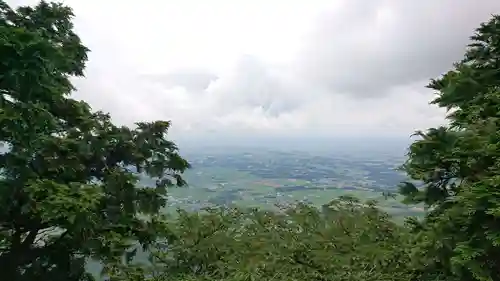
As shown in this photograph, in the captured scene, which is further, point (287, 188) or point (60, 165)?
point (287, 188)

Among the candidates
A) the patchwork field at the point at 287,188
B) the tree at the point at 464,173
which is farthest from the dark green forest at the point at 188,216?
the patchwork field at the point at 287,188

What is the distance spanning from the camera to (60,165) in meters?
9.50

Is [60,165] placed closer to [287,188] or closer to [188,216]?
[188,216]

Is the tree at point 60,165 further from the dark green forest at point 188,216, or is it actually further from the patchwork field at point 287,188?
the patchwork field at point 287,188

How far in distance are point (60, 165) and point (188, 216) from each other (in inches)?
184

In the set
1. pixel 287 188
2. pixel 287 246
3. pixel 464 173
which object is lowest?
pixel 287 188

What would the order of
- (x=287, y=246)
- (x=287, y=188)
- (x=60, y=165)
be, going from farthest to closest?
(x=287, y=188) → (x=287, y=246) → (x=60, y=165)

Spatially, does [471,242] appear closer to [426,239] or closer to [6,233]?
[426,239]

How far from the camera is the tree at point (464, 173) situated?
802 cm

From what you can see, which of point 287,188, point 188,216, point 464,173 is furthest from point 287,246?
point 287,188

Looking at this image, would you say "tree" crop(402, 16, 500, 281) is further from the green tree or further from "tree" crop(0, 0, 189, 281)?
"tree" crop(0, 0, 189, 281)

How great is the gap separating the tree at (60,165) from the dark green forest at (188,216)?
0.11 feet

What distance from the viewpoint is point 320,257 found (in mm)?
10539

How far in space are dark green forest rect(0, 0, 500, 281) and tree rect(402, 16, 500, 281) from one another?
0.03m
